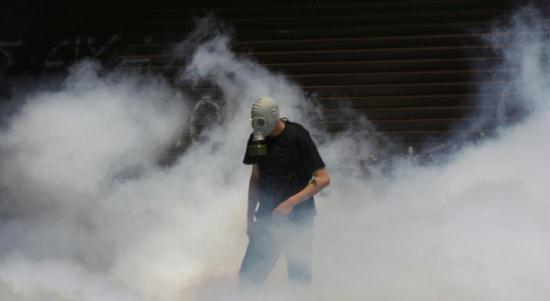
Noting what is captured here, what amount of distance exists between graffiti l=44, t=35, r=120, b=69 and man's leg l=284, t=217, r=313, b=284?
3.54m

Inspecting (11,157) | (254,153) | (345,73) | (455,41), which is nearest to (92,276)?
(254,153)

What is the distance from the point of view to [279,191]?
168 inches

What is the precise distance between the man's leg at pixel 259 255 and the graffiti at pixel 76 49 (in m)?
3.43

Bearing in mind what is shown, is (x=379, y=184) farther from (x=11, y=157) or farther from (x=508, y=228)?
(x=11, y=157)

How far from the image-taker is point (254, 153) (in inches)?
165

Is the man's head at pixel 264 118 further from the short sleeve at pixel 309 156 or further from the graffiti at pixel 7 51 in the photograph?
the graffiti at pixel 7 51

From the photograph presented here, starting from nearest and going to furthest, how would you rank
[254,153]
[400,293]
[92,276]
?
[254,153] → [400,293] → [92,276]

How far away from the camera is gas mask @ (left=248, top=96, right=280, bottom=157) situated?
4176 mm

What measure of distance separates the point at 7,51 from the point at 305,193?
431cm

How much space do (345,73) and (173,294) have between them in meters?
2.96

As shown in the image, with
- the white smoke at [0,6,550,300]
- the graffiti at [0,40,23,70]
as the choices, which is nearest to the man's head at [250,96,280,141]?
the white smoke at [0,6,550,300]

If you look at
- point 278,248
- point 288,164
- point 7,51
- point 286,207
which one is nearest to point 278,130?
point 288,164

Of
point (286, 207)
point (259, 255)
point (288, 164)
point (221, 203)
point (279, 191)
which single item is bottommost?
point (259, 255)

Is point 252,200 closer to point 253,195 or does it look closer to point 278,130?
point 253,195
